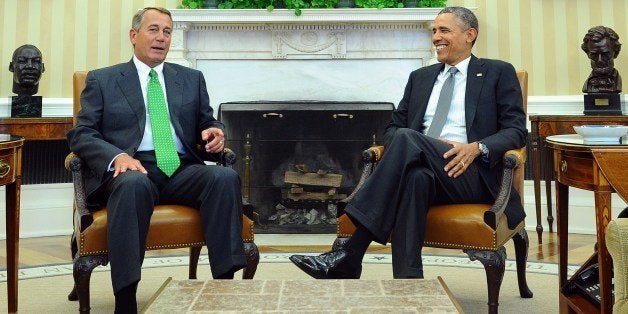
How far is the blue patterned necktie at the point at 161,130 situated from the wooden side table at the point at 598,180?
1539mm

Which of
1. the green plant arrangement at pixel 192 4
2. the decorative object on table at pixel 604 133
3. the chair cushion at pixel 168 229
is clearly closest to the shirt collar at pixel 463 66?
the decorative object on table at pixel 604 133

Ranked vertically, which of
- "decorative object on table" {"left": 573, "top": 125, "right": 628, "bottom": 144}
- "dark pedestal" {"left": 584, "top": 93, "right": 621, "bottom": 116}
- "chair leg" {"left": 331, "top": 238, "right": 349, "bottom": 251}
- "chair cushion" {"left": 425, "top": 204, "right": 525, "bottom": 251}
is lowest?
"chair leg" {"left": 331, "top": 238, "right": 349, "bottom": 251}

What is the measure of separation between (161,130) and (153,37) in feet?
1.43

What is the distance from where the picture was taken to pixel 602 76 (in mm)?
4305

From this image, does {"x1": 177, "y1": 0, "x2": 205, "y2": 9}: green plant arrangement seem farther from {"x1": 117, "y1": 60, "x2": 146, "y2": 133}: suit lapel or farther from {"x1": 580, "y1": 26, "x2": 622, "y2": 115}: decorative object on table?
{"x1": 580, "y1": 26, "x2": 622, "y2": 115}: decorative object on table

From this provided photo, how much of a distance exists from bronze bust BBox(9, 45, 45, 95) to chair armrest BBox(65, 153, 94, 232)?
198cm

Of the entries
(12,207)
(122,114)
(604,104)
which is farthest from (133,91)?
(604,104)

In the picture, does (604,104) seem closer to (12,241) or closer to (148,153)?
(148,153)

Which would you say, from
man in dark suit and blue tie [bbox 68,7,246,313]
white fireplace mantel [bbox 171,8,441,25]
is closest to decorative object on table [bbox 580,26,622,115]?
white fireplace mantel [bbox 171,8,441,25]

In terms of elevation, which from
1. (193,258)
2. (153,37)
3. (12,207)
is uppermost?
(153,37)

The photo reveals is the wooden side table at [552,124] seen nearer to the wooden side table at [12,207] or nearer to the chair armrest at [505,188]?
the chair armrest at [505,188]

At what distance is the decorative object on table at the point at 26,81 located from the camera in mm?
4207

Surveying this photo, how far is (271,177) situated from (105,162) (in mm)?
2309

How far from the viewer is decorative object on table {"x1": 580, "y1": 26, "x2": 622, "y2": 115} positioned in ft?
13.9
